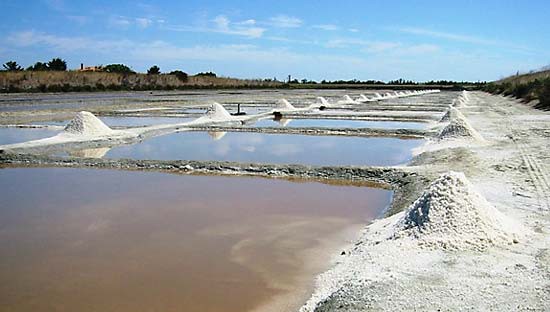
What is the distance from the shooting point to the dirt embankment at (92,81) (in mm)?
40469

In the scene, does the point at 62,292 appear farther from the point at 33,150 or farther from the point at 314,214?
the point at 33,150

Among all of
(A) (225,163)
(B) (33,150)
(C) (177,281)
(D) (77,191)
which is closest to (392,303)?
(C) (177,281)

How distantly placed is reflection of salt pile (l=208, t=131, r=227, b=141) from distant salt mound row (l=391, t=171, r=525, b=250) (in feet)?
27.6

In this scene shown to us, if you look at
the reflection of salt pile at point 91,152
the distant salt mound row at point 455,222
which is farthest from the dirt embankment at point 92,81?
the distant salt mound row at point 455,222

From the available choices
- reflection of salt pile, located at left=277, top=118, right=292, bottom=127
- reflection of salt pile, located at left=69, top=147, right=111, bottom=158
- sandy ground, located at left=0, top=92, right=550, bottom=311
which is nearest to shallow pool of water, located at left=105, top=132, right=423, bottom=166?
reflection of salt pile, located at left=69, top=147, right=111, bottom=158

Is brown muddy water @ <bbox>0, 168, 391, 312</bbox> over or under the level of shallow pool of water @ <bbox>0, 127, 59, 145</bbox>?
under

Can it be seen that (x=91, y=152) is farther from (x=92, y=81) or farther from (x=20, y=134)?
(x=92, y=81)

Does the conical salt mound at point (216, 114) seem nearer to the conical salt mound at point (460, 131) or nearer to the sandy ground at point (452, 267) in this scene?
the conical salt mound at point (460, 131)

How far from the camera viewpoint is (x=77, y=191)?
6.59 meters

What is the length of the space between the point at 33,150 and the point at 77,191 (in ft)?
12.5

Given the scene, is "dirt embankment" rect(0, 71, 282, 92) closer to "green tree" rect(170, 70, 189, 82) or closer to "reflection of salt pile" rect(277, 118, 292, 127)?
"green tree" rect(170, 70, 189, 82)

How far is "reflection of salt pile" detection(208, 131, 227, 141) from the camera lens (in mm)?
12384

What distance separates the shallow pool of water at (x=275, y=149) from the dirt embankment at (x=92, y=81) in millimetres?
33003

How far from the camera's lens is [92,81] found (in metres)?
47.1
